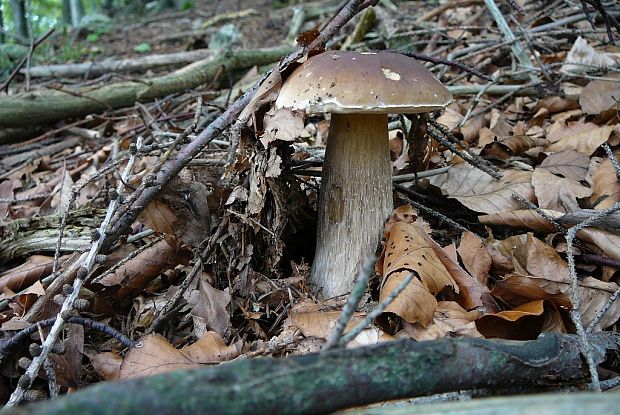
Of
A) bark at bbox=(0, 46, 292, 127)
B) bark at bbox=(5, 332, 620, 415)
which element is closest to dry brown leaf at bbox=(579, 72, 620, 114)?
bark at bbox=(5, 332, 620, 415)

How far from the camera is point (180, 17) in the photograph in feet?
45.4

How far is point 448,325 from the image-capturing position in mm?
1627

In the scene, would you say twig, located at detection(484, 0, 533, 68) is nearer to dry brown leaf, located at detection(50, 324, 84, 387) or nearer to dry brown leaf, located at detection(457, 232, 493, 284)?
dry brown leaf, located at detection(457, 232, 493, 284)

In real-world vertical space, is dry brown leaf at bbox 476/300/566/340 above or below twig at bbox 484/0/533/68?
below

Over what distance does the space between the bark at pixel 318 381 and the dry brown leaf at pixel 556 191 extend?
1246 mm

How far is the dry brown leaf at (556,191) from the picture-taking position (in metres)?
2.17

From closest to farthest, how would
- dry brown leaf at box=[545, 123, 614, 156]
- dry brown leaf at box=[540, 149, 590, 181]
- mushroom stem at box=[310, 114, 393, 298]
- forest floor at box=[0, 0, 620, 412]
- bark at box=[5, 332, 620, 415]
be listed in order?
bark at box=[5, 332, 620, 415] < forest floor at box=[0, 0, 620, 412] < mushroom stem at box=[310, 114, 393, 298] < dry brown leaf at box=[540, 149, 590, 181] < dry brown leaf at box=[545, 123, 614, 156]

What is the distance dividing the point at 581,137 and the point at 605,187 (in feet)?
1.77

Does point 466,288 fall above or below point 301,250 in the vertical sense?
above

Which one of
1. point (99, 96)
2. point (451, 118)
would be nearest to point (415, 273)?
point (451, 118)

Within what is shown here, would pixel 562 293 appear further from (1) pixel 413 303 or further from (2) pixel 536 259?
(1) pixel 413 303

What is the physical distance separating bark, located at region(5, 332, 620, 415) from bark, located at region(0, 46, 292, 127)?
12.6ft

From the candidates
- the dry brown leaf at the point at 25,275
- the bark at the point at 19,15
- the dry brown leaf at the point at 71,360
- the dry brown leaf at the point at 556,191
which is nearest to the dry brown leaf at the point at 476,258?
the dry brown leaf at the point at 556,191

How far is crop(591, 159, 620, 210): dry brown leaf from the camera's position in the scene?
6.98 ft
